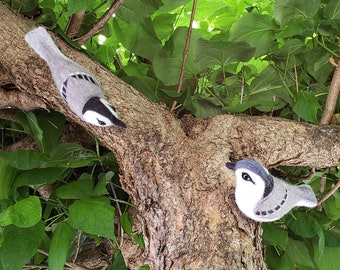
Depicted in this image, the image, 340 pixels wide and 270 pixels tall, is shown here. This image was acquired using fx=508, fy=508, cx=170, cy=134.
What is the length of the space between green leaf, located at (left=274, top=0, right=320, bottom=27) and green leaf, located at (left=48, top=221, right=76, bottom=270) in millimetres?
419

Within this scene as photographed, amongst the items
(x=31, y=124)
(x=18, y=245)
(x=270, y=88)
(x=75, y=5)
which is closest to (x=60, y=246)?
(x=18, y=245)

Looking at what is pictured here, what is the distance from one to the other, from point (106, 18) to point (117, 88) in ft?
0.47

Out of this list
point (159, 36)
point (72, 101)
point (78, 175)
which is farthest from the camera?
point (159, 36)

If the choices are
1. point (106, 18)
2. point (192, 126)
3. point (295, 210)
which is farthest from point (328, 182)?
point (106, 18)

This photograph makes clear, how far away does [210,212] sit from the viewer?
53 centimetres

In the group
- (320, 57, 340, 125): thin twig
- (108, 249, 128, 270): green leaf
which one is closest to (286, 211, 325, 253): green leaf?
(320, 57, 340, 125): thin twig

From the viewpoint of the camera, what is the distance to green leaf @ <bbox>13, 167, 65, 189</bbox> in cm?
62

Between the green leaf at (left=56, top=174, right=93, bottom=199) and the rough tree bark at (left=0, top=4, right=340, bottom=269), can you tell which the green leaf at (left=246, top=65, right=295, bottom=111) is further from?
the green leaf at (left=56, top=174, right=93, bottom=199)

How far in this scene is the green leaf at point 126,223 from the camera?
2.06 ft

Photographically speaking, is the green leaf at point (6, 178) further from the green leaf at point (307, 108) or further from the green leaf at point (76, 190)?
the green leaf at point (307, 108)

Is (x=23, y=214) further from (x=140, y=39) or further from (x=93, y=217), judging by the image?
(x=140, y=39)

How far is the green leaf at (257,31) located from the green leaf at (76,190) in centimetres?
34

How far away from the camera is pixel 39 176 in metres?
0.62

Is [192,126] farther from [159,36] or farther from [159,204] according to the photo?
[159,36]
